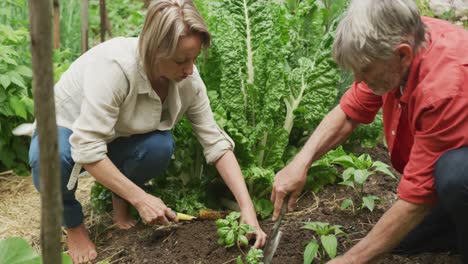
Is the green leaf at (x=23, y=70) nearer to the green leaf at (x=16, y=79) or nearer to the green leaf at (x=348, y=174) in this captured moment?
the green leaf at (x=16, y=79)

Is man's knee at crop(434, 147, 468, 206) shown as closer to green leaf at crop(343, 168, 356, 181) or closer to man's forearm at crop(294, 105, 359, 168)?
man's forearm at crop(294, 105, 359, 168)

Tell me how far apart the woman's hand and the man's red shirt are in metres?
0.82

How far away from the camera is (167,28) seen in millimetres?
2457

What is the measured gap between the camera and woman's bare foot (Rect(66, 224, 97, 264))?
2.95 metres

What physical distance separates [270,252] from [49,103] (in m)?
1.61

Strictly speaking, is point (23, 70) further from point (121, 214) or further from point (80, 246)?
point (80, 246)

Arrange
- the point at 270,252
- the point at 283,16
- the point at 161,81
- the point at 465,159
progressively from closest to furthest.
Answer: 1. the point at 465,159
2. the point at 270,252
3. the point at 161,81
4. the point at 283,16

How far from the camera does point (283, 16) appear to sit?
11.7 ft

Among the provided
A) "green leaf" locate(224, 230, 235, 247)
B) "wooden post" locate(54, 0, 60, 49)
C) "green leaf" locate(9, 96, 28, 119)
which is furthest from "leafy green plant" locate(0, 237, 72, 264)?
"wooden post" locate(54, 0, 60, 49)

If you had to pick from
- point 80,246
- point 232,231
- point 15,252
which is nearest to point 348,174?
→ point 232,231

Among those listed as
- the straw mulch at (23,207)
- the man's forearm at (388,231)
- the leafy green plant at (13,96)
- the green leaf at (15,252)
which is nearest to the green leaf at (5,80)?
the leafy green plant at (13,96)

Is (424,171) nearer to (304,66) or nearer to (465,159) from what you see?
(465,159)

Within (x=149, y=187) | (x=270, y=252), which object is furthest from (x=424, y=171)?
(x=149, y=187)

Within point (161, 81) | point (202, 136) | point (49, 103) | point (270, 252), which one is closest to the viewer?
point (49, 103)
